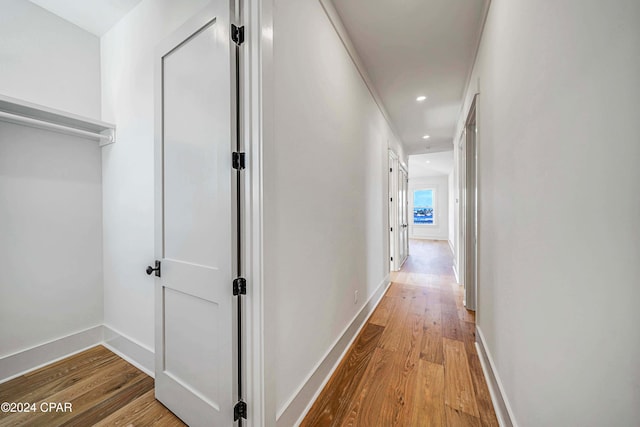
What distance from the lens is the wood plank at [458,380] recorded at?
1.47 meters

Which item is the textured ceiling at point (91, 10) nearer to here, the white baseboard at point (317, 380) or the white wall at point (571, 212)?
the white wall at point (571, 212)

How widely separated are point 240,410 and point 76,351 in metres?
1.92

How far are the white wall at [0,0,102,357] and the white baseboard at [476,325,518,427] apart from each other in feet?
10.3

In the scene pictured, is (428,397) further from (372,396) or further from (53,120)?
(53,120)

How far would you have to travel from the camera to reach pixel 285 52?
128 cm

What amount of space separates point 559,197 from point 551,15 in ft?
2.13

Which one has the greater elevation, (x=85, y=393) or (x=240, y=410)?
(x=240, y=410)

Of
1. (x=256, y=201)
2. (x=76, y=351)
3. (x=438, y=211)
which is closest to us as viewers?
(x=256, y=201)

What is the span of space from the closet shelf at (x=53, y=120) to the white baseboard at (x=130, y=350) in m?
1.67

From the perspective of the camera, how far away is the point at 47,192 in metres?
1.89

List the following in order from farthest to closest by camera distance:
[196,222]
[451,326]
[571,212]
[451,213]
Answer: [451,213], [451,326], [196,222], [571,212]

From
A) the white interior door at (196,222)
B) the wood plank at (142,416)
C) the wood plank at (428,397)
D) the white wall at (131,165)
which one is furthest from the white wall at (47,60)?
the wood plank at (428,397)

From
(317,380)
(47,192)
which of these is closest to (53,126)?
(47,192)

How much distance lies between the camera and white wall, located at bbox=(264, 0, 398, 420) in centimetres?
122
